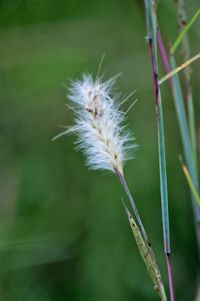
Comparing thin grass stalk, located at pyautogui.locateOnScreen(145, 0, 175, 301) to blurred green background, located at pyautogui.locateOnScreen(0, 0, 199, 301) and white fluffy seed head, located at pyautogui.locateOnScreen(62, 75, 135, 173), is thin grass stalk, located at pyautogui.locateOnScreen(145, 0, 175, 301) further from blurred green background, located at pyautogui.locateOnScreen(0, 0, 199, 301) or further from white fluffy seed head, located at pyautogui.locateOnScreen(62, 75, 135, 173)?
blurred green background, located at pyautogui.locateOnScreen(0, 0, 199, 301)

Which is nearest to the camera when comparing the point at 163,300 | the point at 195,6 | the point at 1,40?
the point at 163,300

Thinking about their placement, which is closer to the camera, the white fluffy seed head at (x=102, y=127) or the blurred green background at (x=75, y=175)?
the white fluffy seed head at (x=102, y=127)

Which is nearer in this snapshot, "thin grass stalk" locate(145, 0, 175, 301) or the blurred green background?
"thin grass stalk" locate(145, 0, 175, 301)

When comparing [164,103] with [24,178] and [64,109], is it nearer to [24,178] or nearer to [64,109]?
[64,109]

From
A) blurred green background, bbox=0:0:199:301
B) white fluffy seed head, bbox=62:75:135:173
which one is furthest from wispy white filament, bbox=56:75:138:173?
blurred green background, bbox=0:0:199:301

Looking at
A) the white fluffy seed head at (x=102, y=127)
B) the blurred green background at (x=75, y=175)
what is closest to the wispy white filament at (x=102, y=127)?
the white fluffy seed head at (x=102, y=127)

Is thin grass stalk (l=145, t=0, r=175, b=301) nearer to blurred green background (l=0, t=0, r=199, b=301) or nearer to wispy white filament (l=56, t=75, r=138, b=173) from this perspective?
wispy white filament (l=56, t=75, r=138, b=173)

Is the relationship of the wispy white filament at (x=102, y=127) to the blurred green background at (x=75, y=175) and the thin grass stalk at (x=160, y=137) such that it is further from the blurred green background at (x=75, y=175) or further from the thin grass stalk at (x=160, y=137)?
the blurred green background at (x=75, y=175)

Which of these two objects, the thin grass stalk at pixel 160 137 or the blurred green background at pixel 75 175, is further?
the blurred green background at pixel 75 175

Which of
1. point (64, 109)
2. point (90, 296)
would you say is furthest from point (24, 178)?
point (90, 296)
